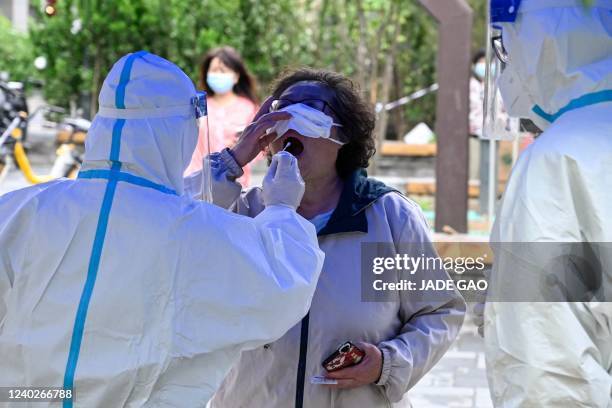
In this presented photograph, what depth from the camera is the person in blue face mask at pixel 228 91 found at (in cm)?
806

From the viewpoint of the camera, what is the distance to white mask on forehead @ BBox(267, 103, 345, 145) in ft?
11.7

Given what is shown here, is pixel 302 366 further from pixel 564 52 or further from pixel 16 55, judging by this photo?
pixel 16 55

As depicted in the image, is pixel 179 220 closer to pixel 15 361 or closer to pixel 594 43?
pixel 15 361

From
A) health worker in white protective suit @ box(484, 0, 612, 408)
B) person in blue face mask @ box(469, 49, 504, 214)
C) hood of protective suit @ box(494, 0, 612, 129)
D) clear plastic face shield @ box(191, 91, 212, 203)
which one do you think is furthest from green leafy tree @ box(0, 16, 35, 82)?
health worker in white protective suit @ box(484, 0, 612, 408)

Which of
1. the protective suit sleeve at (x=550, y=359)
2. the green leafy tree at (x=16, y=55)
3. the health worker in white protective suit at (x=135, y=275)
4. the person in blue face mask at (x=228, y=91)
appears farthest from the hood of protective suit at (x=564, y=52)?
the green leafy tree at (x=16, y=55)

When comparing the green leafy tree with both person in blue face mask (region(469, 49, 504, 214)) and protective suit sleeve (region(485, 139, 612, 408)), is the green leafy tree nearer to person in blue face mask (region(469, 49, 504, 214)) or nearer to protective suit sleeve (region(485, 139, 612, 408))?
person in blue face mask (region(469, 49, 504, 214))

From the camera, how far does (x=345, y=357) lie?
3348 mm

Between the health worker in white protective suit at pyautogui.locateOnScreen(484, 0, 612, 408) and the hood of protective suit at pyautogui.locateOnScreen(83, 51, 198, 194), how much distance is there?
2.71 ft

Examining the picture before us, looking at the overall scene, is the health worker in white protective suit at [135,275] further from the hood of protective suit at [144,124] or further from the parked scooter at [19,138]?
the parked scooter at [19,138]

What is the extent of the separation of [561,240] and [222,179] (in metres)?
1.36

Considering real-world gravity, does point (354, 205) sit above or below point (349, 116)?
below

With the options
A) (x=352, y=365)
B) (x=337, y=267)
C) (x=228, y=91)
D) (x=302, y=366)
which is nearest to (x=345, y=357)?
(x=352, y=365)

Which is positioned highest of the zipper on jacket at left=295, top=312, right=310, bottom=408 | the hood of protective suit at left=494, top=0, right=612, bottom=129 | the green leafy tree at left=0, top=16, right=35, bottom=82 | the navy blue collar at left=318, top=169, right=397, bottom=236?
the green leafy tree at left=0, top=16, right=35, bottom=82

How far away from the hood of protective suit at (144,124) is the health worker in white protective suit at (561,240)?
827mm
